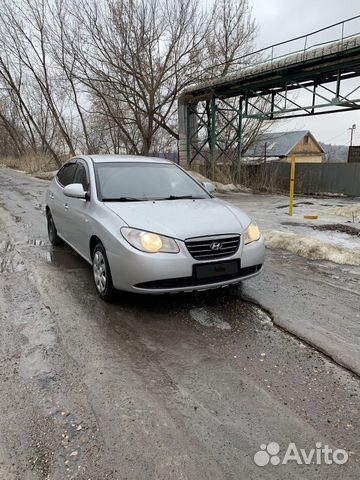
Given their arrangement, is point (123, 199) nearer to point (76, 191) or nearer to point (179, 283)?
point (76, 191)

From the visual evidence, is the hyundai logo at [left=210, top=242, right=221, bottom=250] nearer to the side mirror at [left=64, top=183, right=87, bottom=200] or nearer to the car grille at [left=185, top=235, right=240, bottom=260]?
the car grille at [left=185, top=235, right=240, bottom=260]

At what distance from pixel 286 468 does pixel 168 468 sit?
646mm

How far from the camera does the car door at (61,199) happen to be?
580cm

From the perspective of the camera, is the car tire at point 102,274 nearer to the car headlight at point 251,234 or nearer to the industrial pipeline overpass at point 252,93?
the car headlight at point 251,234

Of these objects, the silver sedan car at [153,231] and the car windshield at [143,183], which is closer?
the silver sedan car at [153,231]

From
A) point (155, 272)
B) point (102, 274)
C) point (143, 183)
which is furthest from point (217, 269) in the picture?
point (143, 183)

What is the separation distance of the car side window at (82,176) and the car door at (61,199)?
0.20 metres

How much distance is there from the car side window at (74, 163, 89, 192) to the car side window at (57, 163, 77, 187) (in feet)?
0.65

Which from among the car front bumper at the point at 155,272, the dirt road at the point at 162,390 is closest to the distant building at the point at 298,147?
the car front bumper at the point at 155,272

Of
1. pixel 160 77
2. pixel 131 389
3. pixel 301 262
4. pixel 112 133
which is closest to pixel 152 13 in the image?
pixel 160 77

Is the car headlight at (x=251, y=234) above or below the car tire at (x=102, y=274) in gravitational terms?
above

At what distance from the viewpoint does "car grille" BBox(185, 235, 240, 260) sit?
3.80 m

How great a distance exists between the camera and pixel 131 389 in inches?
109

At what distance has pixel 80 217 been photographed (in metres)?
4.94
